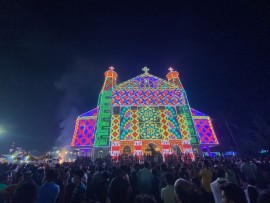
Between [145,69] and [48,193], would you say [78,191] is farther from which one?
[145,69]

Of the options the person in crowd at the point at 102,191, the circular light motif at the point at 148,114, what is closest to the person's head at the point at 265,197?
the person in crowd at the point at 102,191

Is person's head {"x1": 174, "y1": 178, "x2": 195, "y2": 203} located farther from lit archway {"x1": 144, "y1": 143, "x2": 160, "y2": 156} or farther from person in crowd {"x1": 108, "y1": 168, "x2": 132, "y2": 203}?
lit archway {"x1": 144, "y1": 143, "x2": 160, "y2": 156}

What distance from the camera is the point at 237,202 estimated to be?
255 cm

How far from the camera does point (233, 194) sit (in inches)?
102

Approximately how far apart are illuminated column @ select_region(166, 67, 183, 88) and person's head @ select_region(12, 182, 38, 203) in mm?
28965

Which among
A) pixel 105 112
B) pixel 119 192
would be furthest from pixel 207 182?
pixel 105 112

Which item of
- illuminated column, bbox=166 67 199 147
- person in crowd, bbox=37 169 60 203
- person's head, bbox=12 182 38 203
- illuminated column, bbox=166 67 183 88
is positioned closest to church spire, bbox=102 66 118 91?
illuminated column, bbox=166 67 183 88

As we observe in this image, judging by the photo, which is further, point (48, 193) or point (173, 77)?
point (173, 77)

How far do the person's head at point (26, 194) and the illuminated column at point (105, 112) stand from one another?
2003 cm

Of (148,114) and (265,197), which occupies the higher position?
(148,114)

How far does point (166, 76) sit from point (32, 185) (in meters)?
31.9

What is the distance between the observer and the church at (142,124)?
22734 millimetres

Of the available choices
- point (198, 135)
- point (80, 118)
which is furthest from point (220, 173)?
point (80, 118)

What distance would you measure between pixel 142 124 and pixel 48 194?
69.1ft
